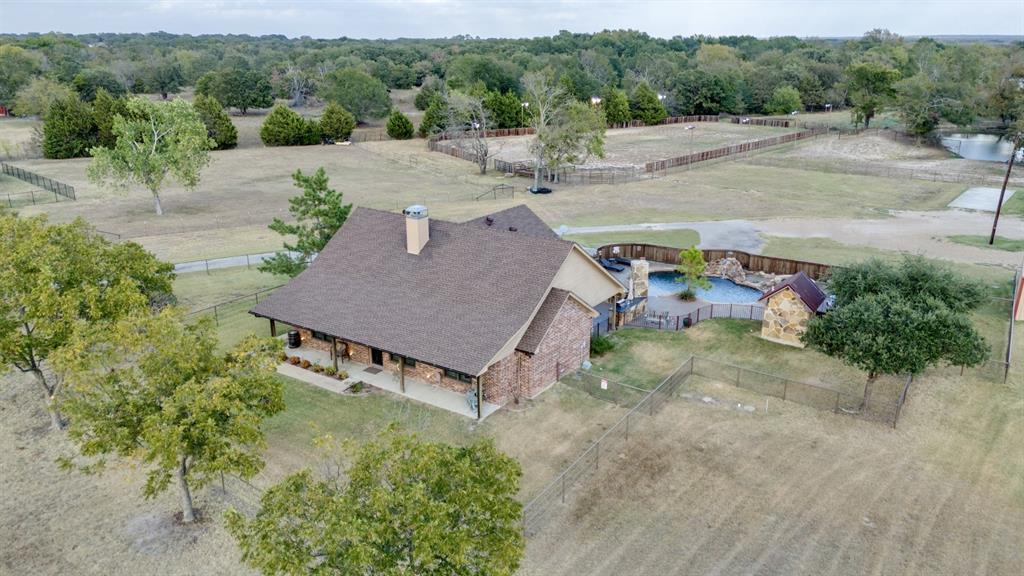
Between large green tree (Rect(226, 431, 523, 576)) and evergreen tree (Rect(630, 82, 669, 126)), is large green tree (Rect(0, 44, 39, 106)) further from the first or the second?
large green tree (Rect(226, 431, 523, 576))

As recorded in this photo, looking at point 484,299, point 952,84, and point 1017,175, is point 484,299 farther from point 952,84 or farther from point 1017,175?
point 952,84

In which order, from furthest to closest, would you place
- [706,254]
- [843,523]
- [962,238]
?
1. [962,238]
2. [706,254]
3. [843,523]

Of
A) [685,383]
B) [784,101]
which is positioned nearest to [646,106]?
[784,101]

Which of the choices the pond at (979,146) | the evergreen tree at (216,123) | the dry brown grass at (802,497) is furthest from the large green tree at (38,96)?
the pond at (979,146)

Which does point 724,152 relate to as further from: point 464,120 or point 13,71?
point 13,71

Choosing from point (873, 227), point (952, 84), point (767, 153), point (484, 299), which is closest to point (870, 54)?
point (952, 84)

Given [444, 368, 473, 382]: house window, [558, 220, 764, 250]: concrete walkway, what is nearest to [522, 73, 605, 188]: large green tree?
[558, 220, 764, 250]: concrete walkway
